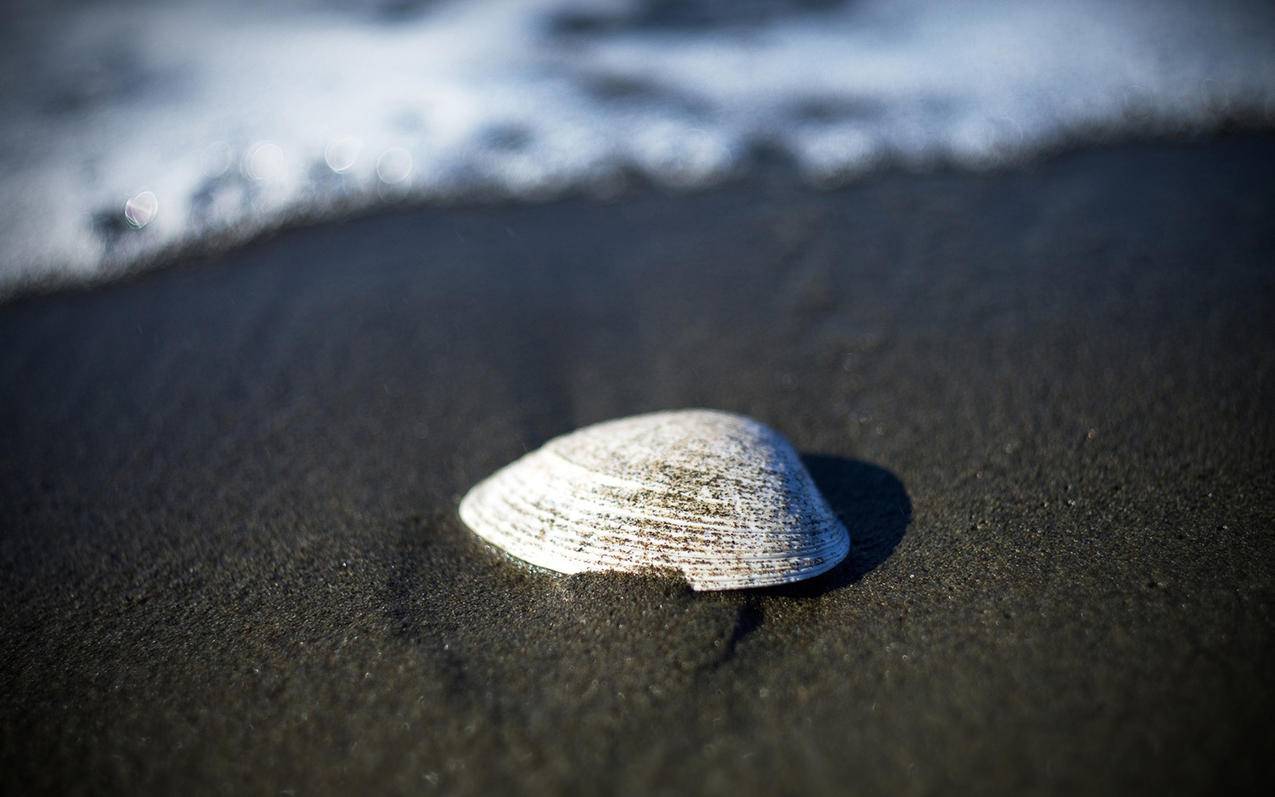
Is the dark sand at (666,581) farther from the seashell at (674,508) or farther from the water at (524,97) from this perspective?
the water at (524,97)

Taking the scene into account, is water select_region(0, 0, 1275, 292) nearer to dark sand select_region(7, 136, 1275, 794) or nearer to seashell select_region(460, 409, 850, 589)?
dark sand select_region(7, 136, 1275, 794)

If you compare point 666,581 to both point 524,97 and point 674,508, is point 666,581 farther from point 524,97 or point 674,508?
point 524,97

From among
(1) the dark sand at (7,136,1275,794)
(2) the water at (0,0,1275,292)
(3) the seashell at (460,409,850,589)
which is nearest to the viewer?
(1) the dark sand at (7,136,1275,794)

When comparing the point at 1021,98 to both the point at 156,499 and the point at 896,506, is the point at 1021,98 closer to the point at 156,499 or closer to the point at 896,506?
the point at 896,506

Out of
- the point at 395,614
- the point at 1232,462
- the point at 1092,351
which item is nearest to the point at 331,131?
the point at 395,614

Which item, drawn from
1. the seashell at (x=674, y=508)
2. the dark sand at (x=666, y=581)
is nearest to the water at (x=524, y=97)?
the dark sand at (x=666, y=581)

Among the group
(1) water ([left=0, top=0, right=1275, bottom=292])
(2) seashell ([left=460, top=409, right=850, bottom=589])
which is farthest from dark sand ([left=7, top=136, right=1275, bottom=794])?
(1) water ([left=0, top=0, right=1275, bottom=292])
